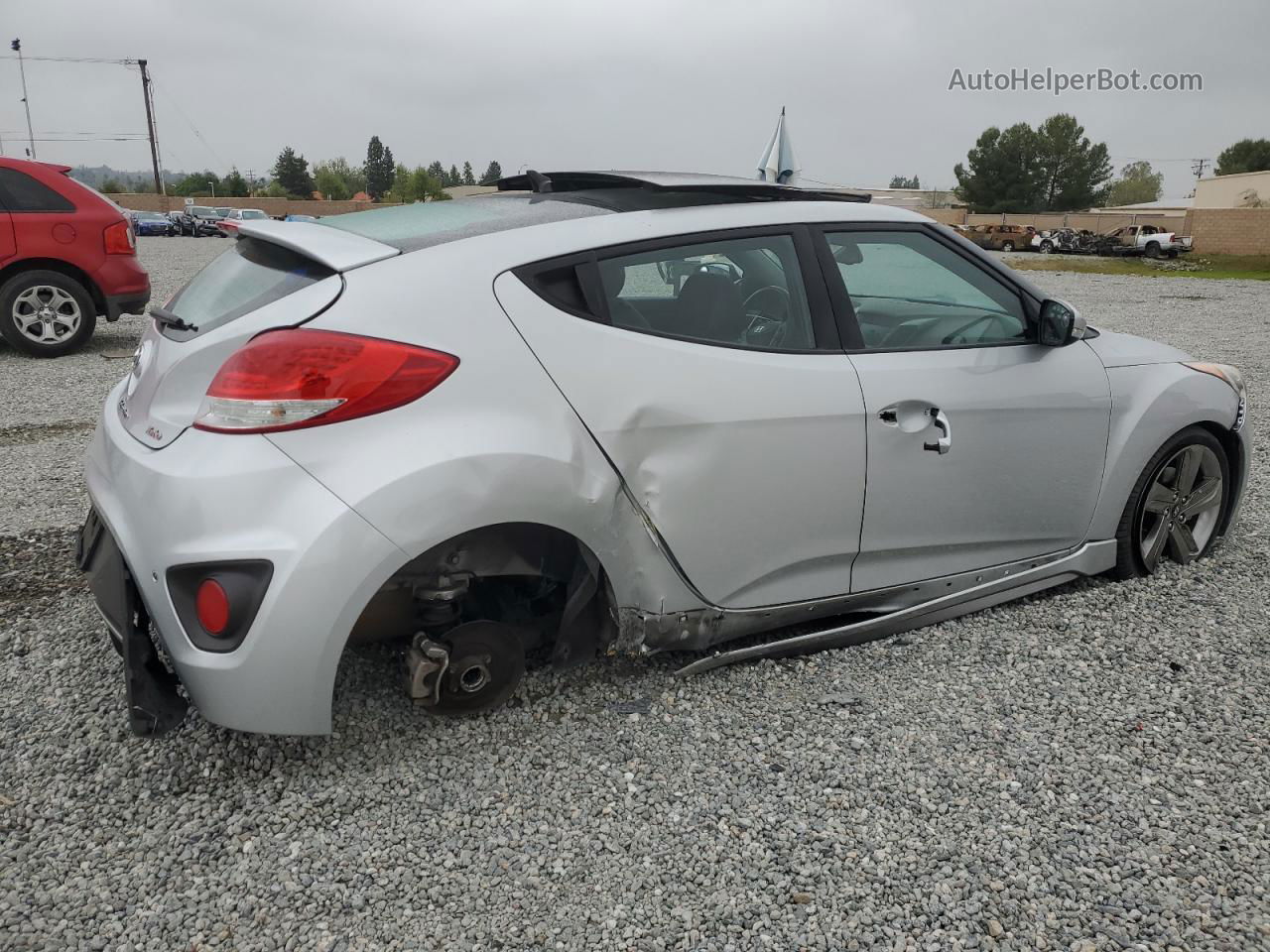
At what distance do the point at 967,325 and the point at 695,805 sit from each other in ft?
6.08

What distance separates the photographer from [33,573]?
4.04 m

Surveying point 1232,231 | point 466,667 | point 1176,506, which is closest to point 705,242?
point 466,667

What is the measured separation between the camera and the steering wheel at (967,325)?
11.0 feet

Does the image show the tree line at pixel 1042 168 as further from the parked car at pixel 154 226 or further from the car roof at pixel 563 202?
the car roof at pixel 563 202

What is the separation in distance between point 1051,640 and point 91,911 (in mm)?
2934

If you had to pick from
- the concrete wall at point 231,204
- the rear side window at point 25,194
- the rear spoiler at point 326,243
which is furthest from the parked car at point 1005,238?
the rear spoiler at point 326,243

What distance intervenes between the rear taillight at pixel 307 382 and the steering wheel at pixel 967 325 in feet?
5.88

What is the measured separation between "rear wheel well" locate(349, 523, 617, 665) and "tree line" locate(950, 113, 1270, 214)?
86.7 m

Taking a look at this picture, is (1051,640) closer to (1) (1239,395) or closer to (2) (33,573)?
(1) (1239,395)

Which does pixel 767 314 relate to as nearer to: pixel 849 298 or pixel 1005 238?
pixel 849 298

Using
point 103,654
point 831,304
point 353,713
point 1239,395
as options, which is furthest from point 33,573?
point 1239,395

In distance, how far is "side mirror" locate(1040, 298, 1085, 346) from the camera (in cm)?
343

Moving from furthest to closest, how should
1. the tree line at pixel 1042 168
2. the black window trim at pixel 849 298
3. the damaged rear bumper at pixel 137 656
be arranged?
the tree line at pixel 1042 168 < the black window trim at pixel 849 298 < the damaged rear bumper at pixel 137 656

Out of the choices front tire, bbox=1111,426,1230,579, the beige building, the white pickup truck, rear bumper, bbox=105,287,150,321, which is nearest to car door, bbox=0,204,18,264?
rear bumper, bbox=105,287,150,321
